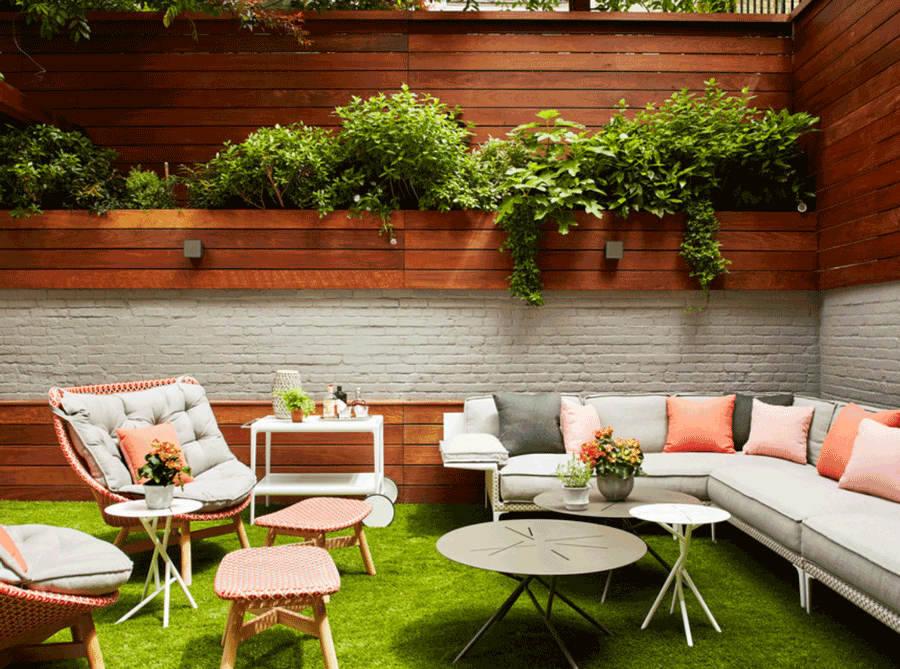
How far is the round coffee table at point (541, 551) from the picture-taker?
2631 mm

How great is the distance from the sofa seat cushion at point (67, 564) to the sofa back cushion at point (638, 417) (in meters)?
3.50

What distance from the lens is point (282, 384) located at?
16.7 ft

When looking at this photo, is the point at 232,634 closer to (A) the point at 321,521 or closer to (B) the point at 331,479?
(A) the point at 321,521

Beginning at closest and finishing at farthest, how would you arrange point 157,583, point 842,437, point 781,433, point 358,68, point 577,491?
point 157,583 → point 577,491 → point 842,437 → point 781,433 → point 358,68

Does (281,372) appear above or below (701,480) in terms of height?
above

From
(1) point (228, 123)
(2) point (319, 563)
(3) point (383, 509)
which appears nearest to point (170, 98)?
(1) point (228, 123)

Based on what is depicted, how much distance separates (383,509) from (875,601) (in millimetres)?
2914

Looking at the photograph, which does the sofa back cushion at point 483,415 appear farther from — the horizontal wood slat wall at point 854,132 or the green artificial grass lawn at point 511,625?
the horizontal wood slat wall at point 854,132

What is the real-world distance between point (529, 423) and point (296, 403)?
67.1 inches

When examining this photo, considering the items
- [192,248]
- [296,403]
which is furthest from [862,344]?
[192,248]

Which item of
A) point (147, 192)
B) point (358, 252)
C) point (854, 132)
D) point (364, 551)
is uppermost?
point (854, 132)

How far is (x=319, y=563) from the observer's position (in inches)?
109

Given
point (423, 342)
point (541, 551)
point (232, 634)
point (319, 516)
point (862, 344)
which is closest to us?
point (232, 634)

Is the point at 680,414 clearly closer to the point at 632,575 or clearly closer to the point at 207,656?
the point at 632,575
